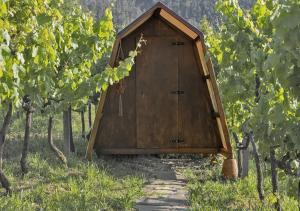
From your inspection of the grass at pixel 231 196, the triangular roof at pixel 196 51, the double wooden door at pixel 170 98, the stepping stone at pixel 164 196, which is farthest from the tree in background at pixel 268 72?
the double wooden door at pixel 170 98

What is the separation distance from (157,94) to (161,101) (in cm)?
27

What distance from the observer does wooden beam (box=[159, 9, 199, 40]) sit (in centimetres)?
1247

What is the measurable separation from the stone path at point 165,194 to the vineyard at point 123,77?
226mm

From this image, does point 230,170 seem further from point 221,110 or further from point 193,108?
point 193,108

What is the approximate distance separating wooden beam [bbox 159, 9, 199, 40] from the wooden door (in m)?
0.70

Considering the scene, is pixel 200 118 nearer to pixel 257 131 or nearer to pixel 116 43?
pixel 116 43

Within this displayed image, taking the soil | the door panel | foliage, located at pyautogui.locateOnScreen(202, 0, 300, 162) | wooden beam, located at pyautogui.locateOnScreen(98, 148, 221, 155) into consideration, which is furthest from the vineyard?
the door panel

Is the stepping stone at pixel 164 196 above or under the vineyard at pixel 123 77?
under

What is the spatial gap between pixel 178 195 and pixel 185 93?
4.82 m

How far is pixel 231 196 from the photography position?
942cm

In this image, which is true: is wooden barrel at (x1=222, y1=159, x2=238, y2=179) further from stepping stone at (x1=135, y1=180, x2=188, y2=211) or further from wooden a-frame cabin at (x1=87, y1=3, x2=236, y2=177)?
wooden a-frame cabin at (x1=87, y1=3, x2=236, y2=177)

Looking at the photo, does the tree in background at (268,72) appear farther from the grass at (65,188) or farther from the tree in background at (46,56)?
the grass at (65,188)

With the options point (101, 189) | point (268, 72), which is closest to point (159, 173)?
point (101, 189)

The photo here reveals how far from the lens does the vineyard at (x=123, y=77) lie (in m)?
4.18
